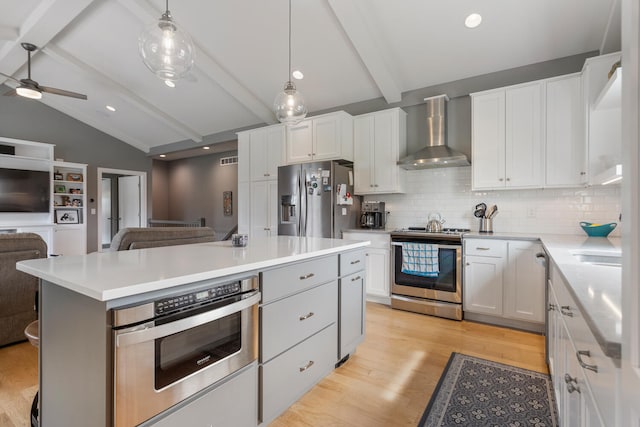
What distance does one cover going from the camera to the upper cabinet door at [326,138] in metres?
4.35

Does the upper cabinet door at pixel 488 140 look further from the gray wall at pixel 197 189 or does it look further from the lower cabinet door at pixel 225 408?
the gray wall at pixel 197 189

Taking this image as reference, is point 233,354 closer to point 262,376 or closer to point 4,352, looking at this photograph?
point 262,376

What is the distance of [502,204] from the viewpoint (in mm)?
3754

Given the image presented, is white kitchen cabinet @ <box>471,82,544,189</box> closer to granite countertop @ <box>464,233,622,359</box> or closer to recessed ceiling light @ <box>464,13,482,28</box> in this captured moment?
recessed ceiling light @ <box>464,13,482,28</box>

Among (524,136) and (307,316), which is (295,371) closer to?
(307,316)

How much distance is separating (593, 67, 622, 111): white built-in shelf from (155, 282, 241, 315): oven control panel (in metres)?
2.68

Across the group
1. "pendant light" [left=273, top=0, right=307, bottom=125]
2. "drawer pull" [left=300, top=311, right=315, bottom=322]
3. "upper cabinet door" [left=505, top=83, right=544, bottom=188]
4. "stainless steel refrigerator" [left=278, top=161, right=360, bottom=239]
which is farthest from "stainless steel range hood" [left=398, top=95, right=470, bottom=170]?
"drawer pull" [left=300, top=311, right=315, bottom=322]

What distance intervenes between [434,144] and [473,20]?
139 cm

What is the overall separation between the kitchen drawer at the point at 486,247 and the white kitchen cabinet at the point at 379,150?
1.18 metres

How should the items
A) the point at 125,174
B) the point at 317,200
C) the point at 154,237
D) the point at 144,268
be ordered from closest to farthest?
the point at 144,268 < the point at 154,237 < the point at 317,200 < the point at 125,174

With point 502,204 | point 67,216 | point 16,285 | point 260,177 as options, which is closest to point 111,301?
point 16,285

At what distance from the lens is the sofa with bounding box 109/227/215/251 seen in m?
2.58

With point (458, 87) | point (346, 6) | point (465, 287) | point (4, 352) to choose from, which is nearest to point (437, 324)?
point (465, 287)

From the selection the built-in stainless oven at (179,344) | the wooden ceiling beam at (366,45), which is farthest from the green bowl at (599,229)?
the built-in stainless oven at (179,344)
